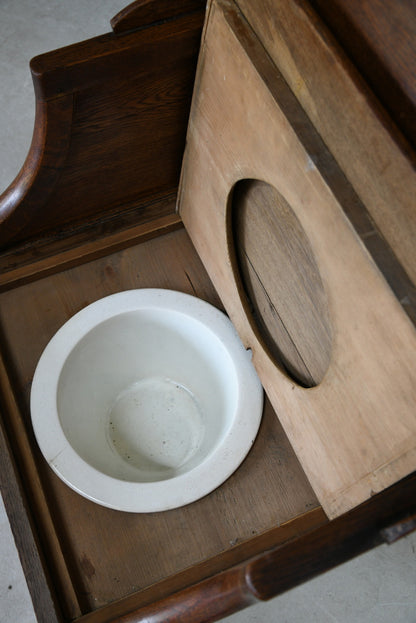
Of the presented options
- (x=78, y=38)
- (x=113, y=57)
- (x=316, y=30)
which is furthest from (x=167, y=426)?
(x=78, y=38)

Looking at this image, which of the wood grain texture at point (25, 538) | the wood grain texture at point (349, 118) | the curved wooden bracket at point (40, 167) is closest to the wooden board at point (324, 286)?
the wood grain texture at point (349, 118)

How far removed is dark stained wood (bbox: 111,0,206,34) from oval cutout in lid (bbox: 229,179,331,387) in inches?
10.9

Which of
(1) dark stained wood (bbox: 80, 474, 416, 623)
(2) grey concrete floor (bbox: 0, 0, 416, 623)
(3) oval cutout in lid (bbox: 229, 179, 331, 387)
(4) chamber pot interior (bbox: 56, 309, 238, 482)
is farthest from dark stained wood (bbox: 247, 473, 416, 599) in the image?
(2) grey concrete floor (bbox: 0, 0, 416, 623)

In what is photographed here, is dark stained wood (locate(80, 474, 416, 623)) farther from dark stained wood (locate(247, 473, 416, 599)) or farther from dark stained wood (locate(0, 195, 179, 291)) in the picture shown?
dark stained wood (locate(0, 195, 179, 291))

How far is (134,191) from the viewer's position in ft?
4.03

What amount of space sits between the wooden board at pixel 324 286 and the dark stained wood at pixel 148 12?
0.17 feet

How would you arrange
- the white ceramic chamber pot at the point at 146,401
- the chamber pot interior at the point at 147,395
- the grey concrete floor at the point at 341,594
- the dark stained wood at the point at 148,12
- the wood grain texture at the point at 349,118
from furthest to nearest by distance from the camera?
the grey concrete floor at the point at 341,594 < the chamber pot interior at the point at 147,395 < the white ceramic chamber pot at the point at 146,401 < the dark stained wood at the point at 148,12 < the wood grain texture at the point at 349,118

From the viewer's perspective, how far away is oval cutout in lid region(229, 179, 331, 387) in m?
0.89

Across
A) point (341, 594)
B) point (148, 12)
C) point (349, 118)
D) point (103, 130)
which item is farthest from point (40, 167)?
point (341, 594)

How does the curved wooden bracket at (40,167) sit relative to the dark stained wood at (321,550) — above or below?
above

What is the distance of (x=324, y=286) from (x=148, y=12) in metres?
0.49

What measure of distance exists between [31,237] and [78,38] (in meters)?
1.69

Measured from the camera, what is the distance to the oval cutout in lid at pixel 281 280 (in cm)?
89

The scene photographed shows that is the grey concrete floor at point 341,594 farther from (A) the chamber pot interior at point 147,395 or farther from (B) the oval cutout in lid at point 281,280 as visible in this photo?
(B) the oval cutout in lid at point 281,280
